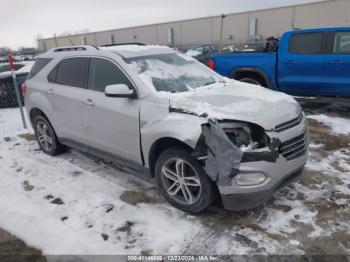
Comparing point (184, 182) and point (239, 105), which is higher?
point (239, 105)

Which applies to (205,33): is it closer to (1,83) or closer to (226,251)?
(1,83)

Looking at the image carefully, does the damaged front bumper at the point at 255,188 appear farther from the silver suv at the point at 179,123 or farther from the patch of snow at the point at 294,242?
the patch of snow at the point at 294,242

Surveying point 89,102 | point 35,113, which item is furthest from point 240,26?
point 89,102

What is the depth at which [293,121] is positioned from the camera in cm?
338

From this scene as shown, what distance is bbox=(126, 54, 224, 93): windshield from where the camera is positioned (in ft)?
12.6

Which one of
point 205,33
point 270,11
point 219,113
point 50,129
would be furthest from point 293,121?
point 205,33

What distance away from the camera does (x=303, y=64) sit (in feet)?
23.5

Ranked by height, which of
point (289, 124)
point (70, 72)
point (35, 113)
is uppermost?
point (70, 72)

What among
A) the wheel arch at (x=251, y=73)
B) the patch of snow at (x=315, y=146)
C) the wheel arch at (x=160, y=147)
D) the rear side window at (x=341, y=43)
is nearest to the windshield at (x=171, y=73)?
the wheel arch at (x=160, y=147)

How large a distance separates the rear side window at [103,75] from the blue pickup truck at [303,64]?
467cm

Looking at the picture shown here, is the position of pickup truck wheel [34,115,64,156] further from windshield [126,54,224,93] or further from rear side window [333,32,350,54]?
rear side window [333,32,350,54]

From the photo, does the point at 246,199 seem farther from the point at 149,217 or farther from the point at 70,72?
the point at 70,72

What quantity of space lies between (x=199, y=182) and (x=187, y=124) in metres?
0.63

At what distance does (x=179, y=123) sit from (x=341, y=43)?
534 centimetres
